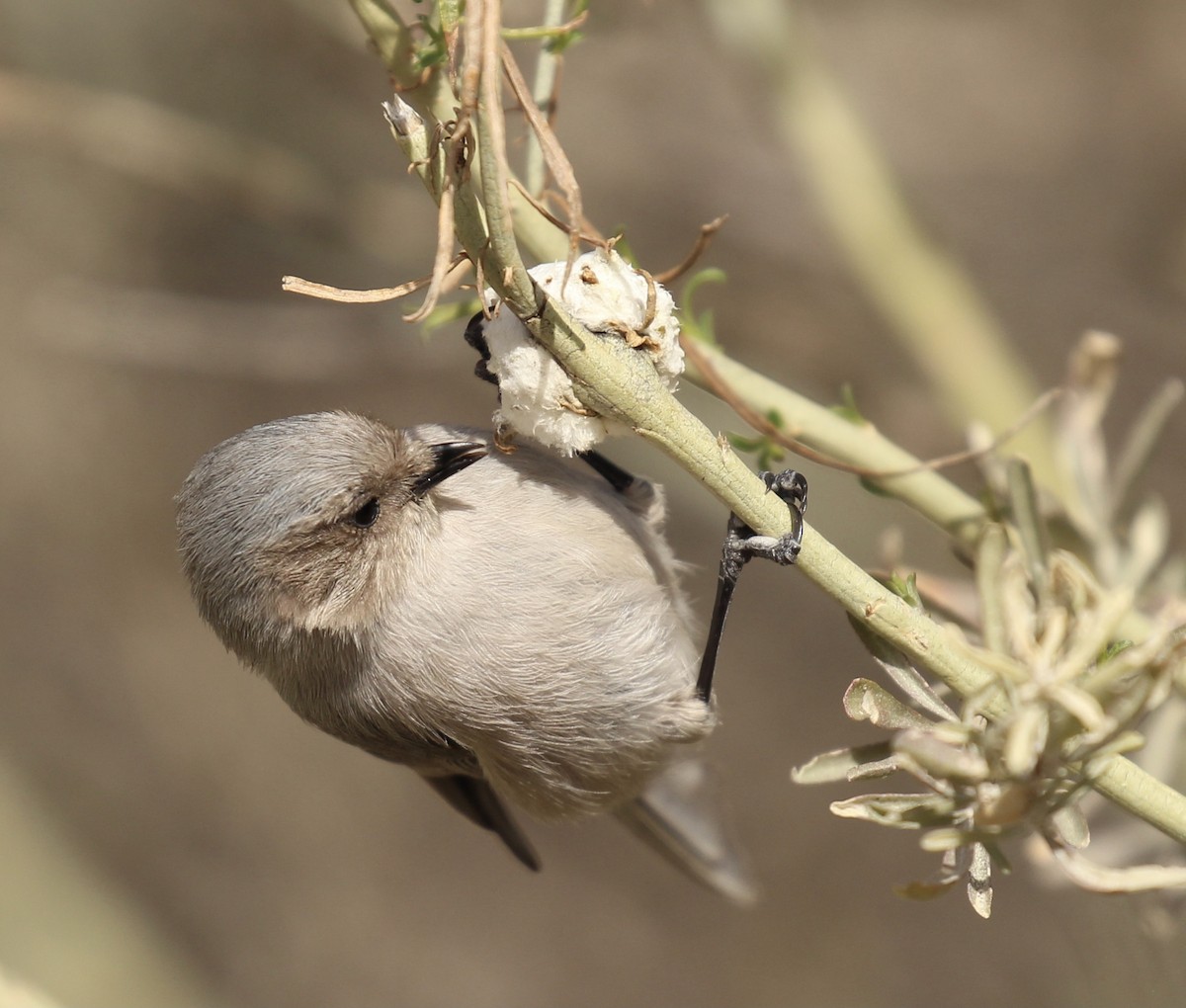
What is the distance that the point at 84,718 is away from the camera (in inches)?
240

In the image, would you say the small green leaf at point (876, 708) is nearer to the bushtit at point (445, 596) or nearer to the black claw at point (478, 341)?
the bushtit at point (445, 596)

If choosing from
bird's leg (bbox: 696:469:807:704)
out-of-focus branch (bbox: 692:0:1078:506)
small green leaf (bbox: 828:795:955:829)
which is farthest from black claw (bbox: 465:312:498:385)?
out-of-focus branch (bbox: 692:0:1078:506)

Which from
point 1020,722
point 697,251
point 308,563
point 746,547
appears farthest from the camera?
point 308,563

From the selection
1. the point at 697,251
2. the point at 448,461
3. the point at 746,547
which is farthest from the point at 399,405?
the point at 697,251

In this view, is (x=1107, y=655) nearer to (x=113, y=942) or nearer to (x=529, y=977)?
(x=113, y=942)

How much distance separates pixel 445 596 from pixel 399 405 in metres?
3.97

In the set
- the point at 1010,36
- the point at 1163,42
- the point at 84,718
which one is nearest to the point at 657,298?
the point at 1163,42

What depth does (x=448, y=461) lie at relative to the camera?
2.09m

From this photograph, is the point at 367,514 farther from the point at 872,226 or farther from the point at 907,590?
the point at 872,226

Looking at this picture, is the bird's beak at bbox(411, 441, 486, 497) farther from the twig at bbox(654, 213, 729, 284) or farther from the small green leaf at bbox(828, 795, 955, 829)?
the small green leaf at bbox(828, 795, 955, 829)

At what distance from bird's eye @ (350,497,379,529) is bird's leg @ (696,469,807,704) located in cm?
63

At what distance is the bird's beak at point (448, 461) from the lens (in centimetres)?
208

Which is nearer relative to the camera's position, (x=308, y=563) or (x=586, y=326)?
(x=586, y=326)

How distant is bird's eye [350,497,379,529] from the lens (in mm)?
2053
